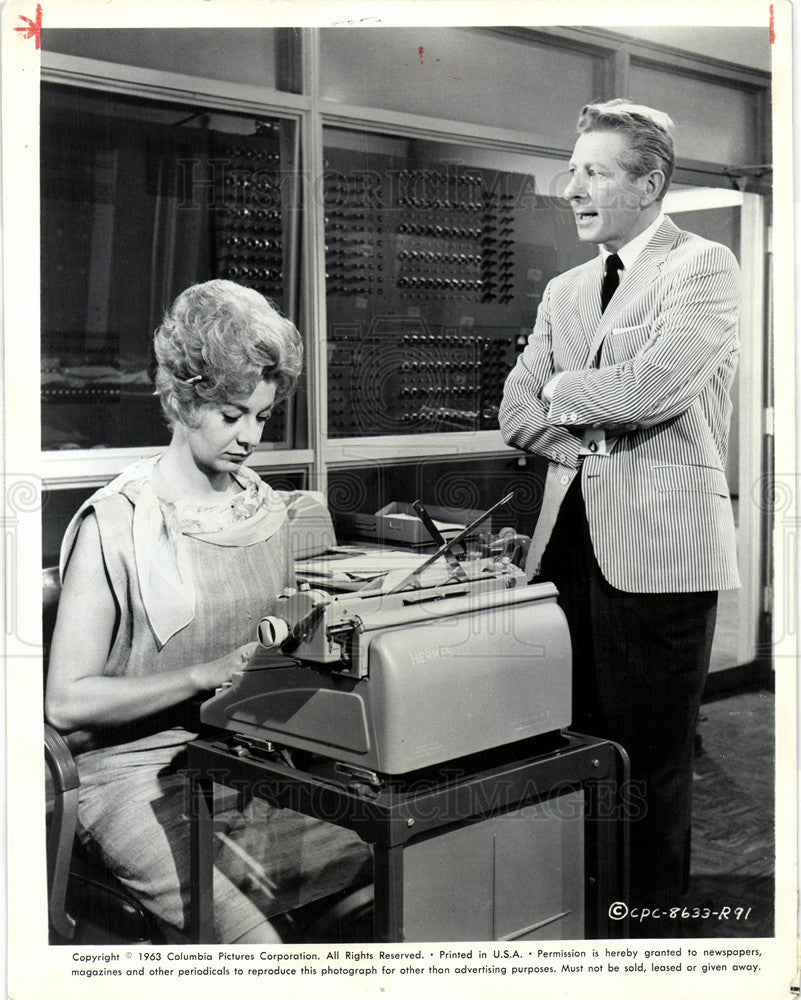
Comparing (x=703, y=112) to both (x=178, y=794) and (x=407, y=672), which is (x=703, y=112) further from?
(x=178, y=794)

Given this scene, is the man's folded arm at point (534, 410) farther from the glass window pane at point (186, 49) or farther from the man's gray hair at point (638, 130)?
the glass window pane at point (186, 49)

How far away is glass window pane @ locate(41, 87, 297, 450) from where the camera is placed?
1939 millimetres

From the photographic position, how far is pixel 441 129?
8.12ft

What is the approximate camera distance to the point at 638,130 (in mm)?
2258

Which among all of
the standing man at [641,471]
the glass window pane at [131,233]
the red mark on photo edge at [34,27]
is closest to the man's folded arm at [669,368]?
the standing man at [641,471]

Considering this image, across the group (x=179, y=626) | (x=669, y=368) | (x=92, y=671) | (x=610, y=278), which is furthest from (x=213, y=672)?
(x=610, y=278)

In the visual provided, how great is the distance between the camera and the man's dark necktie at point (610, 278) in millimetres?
2213

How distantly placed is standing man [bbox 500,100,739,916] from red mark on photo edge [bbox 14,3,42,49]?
1195 millimetres

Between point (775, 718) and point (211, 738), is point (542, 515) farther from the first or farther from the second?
point (211, 738)

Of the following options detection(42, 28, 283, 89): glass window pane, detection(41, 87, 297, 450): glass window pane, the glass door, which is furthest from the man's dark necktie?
detection(42, 28, 283, 89): glass window pane

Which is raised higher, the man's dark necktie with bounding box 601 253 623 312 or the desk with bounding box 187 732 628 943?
the man's dark necktie with bounding box 601 253 623 312

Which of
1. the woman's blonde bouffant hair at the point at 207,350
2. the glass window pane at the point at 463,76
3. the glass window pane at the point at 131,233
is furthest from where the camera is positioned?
the glass window pane at the point at 463,76

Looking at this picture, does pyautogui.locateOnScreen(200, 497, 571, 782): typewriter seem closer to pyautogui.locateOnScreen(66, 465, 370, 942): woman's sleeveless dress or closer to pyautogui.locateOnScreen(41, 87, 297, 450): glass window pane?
pyautogui.locateOnScreen(66, 465, 370, 942): woman's sleeveless dress

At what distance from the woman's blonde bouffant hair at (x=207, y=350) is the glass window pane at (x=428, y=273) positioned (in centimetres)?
31
